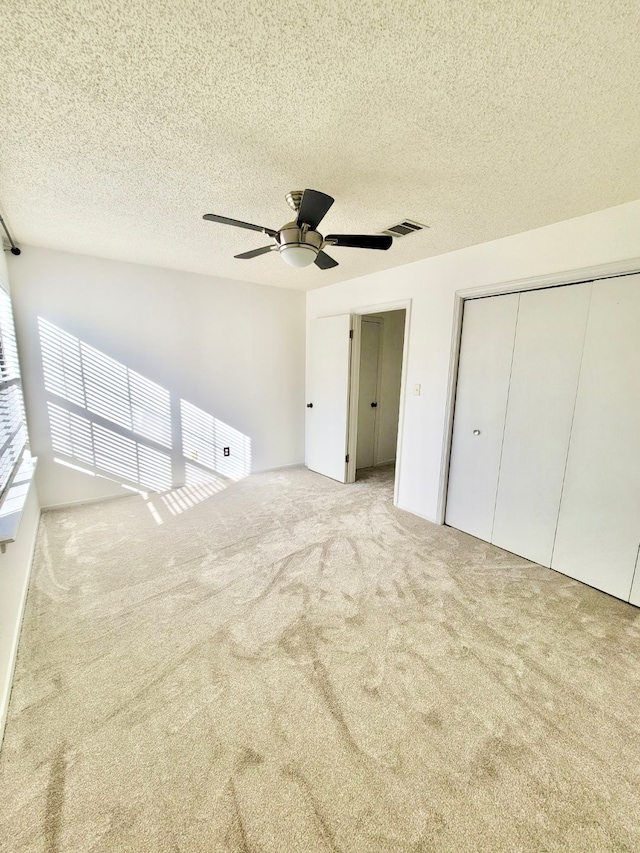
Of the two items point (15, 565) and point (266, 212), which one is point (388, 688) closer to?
point (15, 565)

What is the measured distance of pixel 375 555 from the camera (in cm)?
266

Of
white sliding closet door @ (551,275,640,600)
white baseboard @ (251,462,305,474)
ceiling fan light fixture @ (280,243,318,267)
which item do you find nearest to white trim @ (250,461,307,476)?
white baseboard @ (251,462,305,474)

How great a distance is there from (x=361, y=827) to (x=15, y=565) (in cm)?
211

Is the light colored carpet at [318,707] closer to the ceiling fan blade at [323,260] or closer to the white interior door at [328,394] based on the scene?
the white interior door at [328,394]

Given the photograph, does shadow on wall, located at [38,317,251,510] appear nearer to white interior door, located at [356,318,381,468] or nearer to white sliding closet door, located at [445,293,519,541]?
white interior door, located at [356,318,381,468]

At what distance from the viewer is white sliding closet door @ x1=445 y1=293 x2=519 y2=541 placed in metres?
2.69

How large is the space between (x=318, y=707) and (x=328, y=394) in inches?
132

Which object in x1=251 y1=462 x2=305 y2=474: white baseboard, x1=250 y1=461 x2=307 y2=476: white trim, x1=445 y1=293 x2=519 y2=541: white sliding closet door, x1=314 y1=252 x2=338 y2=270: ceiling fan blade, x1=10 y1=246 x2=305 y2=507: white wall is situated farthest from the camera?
x1=251 y1=462 x2=305 y2=474: white baseboard

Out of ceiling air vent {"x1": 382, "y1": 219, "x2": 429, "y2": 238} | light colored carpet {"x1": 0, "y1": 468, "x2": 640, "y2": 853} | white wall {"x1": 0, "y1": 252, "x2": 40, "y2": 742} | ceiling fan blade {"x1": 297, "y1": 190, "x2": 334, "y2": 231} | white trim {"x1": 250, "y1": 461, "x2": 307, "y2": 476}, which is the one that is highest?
ceiling air vent {"x1": 382, "y1": 219, "x2": 429, "y2": 238}

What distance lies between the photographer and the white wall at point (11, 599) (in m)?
1.48

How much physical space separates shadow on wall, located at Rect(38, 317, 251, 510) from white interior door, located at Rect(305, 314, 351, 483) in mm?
1144

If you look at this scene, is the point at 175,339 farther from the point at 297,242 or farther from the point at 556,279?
the point at 556,279

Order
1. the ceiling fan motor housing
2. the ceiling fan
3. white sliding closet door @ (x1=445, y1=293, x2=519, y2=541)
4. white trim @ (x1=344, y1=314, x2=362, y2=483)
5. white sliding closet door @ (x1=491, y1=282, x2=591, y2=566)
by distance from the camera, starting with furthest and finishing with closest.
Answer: white trim @ (x1=344, y1=314, x2=362, y2=483)
white sliding closet door @ (x1=445, y1=293, x2=519, y2=541)
white sliding closet door @ (x1=491, y1=282, x2=591, y2=566)
the ceiling fan motor housing
the ceiling fan

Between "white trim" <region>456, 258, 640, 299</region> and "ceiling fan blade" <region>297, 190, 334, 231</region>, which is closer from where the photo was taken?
"ceiling fan blade" <region>297, 190, 334, 231</region>
